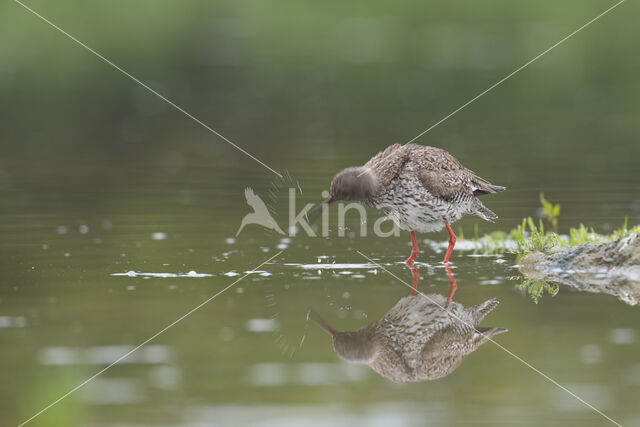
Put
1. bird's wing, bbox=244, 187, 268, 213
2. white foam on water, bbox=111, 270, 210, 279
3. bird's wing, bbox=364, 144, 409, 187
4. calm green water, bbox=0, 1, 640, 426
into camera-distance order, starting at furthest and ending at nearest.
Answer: bird's wing, bbox=244, 187, 268, 213 < bird's wing, bbox=364, 144, 409, 187 < white foam on water, bbox=111, 270, 210, 279 < calm green water, bbox=0, 1, 640, 426

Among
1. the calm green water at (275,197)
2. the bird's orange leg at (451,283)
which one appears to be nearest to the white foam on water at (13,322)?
the calm green water at (275,197)

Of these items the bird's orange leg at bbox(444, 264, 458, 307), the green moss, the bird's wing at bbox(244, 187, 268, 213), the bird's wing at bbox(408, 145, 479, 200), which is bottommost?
the bird's orange leg at bbox(444, 264, 458, 307)

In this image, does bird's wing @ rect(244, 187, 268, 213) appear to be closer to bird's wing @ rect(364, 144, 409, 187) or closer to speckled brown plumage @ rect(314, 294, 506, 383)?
bird's wing @ rect(364, 144, 409, 187)

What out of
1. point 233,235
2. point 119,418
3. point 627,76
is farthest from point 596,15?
point 119,418

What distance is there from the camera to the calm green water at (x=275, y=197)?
24.7 ft

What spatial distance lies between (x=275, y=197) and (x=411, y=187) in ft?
14.5

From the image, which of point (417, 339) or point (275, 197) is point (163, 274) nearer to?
point (417, 339)

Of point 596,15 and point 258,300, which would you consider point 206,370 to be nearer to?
point 258,300

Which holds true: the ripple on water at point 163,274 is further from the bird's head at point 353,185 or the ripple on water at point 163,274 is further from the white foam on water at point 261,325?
the white foam on water at point 261,325

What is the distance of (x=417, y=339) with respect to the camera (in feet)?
28.3

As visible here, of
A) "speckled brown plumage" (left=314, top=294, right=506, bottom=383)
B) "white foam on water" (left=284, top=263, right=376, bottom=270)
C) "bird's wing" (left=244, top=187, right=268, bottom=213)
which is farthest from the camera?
"bird's wing" (left=244, top=187, right=268, bottom=213)

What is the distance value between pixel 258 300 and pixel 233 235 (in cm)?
352

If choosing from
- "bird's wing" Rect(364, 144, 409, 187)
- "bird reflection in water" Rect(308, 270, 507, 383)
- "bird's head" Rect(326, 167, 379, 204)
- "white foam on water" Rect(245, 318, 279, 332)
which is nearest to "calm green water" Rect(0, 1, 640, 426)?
"white foam on water" Rect(245, 318, 279, 332)

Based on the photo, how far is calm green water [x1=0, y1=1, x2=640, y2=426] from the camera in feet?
24.7
